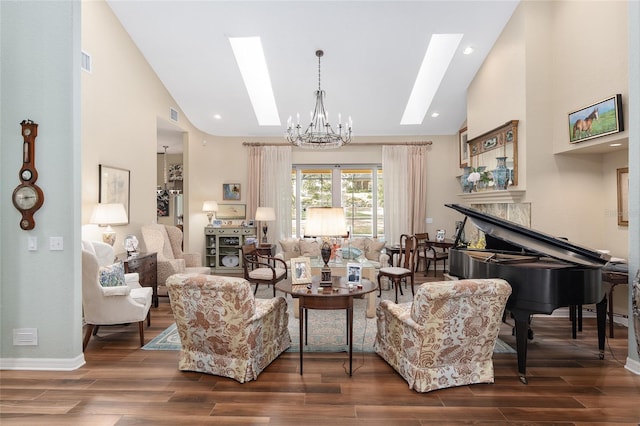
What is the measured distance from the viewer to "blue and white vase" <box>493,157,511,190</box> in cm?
497

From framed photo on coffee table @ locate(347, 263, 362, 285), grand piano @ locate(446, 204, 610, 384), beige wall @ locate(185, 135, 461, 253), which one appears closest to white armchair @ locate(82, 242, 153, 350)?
framed photo on coffee table @ locate(347, 263, 362, 285)

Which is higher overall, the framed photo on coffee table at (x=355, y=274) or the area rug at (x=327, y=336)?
the framed photo on coffee table at (x=355, y=274)

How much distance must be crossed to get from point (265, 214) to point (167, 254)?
7.60 ft

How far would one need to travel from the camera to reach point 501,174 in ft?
16.5

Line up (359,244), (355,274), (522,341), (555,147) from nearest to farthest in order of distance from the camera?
(522,341)
(355,274)
(555,147)
(359,244)

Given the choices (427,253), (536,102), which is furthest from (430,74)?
(427,253)

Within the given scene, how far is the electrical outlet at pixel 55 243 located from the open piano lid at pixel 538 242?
3.74m

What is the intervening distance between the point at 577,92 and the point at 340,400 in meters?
4.51

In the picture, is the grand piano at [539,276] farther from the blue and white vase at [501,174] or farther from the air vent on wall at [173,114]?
the air vent on wall at [173,114]

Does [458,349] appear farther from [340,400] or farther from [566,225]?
[566,225]

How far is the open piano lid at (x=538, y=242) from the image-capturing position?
3.02 metres

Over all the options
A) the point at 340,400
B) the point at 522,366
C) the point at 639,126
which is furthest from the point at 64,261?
the point at 639,126

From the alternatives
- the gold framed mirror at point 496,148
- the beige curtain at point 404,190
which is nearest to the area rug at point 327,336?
the gold framed mirror at point 496,148

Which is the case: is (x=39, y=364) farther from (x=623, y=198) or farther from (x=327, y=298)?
(x=623, y=198)
